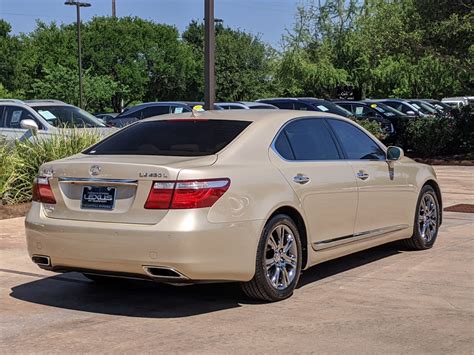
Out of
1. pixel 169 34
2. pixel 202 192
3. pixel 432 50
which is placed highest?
pixel 169 34

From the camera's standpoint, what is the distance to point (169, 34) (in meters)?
59.9

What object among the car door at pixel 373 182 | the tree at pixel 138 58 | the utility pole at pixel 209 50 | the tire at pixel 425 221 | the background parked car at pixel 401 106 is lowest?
the tire at pixel 425 221

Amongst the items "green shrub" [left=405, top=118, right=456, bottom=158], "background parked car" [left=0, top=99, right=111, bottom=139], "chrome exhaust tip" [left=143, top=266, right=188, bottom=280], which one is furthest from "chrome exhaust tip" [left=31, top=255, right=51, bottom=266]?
"green shrub" [left=405, top=118, right=456, bottom=158]

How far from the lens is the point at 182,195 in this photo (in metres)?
5.29

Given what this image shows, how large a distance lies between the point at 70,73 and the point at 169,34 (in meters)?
11.6

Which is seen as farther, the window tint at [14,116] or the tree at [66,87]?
the tree at [66,87]

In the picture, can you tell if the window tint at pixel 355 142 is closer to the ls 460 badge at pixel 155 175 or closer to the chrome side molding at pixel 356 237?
the chrome side molding at pixel 356 237

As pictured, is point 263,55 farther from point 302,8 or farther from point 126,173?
point 126,173

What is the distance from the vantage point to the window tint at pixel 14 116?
1402cm

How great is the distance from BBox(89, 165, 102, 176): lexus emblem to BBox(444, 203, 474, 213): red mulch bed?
23.8 feet

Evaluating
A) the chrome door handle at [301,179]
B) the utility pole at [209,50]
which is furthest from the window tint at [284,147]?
the utility pole at [209,50]

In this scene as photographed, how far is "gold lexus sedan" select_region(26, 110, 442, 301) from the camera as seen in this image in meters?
5.30

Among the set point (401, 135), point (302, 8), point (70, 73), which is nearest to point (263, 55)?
point (302, 8)

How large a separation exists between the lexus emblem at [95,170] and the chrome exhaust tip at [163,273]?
2.77ft
